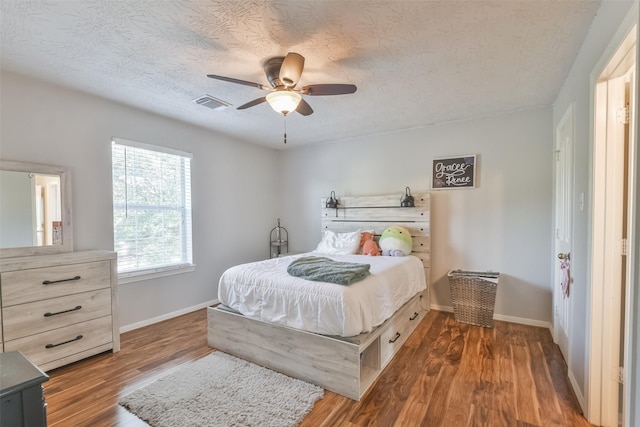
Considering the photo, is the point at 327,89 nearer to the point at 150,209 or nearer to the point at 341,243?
the point at 341,243

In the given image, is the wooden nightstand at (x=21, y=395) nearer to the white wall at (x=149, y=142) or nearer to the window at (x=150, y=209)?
the white wall at (x=149, y=142)

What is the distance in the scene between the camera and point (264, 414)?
1.84 meters

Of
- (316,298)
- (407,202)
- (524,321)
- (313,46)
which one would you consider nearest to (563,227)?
(524,321)

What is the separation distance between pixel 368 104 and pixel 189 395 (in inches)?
119

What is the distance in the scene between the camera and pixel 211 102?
3.02m

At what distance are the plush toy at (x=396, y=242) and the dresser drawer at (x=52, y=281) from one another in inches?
116

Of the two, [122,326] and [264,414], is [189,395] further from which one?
[122,326]

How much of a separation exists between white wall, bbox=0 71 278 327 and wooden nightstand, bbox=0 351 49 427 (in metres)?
2.17

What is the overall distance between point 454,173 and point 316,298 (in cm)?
256

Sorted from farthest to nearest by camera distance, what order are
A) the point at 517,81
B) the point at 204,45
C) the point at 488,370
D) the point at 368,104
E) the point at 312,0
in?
1. the point at 368,104
2. the point at 517,81
3. the point at 488,370
4. the point at 204,45
5. the point at 312,0

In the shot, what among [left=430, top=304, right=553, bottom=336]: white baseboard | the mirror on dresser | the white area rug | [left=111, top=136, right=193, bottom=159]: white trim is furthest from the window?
[left=430, top=304, right=553, bottom=336]: white baseboard

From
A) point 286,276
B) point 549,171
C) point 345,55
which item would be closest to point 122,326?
point 286,276

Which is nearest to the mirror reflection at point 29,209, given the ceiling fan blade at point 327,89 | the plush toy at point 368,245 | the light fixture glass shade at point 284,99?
the light fixture glass shade at point 284,99

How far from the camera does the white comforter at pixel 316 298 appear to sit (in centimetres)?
209
